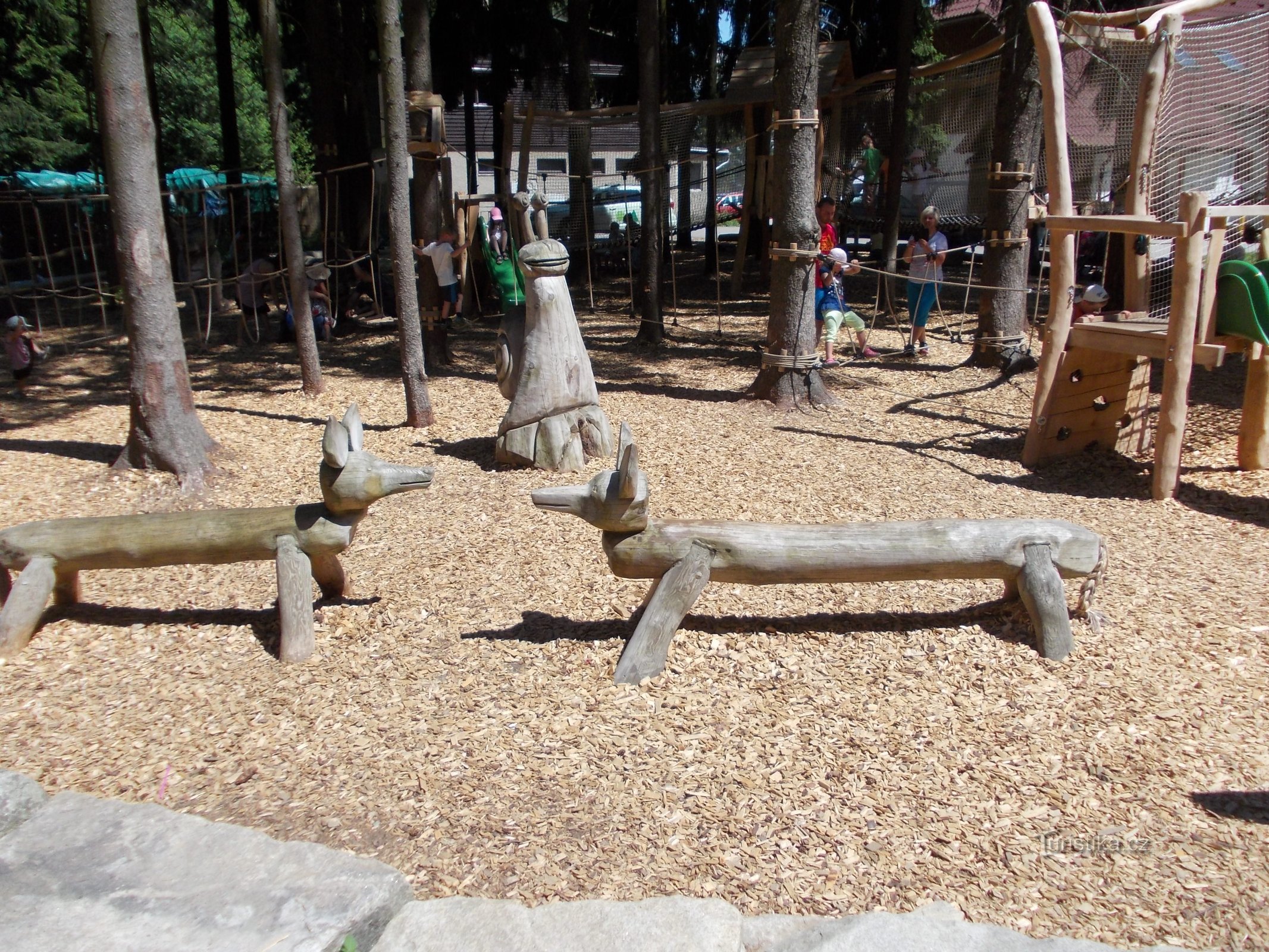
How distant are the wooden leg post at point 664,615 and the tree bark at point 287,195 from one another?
5.61 metres

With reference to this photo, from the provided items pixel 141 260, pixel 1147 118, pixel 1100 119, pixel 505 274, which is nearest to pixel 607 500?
pixel 141 260

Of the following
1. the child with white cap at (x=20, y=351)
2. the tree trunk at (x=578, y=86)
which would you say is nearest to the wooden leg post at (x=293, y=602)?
the child with white cap at (x=20, y=351)

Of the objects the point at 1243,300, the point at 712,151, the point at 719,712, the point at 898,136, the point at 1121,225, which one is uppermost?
the point at 898,136

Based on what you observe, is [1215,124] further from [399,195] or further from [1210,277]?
[399,195]

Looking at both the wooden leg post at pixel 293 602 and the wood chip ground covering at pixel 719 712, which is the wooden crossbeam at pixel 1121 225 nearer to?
the wood chip ground covering at pixel 719 712

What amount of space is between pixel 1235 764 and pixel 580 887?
7.25 ft

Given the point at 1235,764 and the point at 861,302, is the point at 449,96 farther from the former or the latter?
the point at 1235,764

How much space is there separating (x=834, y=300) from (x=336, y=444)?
613 cm

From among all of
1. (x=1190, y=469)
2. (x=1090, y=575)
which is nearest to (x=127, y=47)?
(x=1090, y=575)

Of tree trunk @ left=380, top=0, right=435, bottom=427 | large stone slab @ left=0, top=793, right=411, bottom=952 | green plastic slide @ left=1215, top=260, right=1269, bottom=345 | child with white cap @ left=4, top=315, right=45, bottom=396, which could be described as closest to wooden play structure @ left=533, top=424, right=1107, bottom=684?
large stone slab @ left=0, top=793, right=411, bottom=952

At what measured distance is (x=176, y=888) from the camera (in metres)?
2.62

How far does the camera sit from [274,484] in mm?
6367

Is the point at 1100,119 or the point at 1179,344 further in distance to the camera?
the point at 1100,119

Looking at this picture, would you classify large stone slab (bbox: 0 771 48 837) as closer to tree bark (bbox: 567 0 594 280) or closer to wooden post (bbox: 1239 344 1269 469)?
wooden post (bbox: 1239 344 1269 469)
